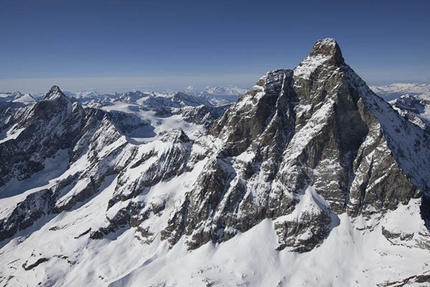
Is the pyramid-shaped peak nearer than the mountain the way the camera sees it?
No

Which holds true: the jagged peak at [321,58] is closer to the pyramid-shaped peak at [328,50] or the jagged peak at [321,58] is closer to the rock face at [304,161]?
the pyramid-shaped peak at [328,50]

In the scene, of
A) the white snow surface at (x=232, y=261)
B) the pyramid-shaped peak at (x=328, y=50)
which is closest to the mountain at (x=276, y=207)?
the white snow surface at (x=232, y=261)

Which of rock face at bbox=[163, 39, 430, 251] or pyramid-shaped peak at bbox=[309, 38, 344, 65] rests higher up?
pyramid-shaped peak at bbox=[309, 38, 344, 65]

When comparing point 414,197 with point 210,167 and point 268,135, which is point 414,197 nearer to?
point 268,135

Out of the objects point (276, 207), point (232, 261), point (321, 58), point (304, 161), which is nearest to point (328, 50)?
point (321, 58)

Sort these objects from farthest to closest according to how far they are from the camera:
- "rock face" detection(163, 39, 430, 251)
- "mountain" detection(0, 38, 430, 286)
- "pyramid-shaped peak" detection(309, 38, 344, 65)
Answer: "pyramid-shaped peak" detection(309, 38, 344, 65) < "rock face" detection(163, 39, 430, 251) < "mountain" detection(0, 38, 430, 286)

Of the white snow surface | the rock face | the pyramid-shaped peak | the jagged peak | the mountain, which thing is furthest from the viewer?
the jagged peak

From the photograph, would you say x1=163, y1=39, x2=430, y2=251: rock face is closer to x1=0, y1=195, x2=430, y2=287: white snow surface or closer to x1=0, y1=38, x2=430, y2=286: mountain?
x1=0, y1=38, x2=430, y2=286: mountain


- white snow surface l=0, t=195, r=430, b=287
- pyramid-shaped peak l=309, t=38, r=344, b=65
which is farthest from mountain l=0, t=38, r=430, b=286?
pyramid-shaped peak l=309, t=38, r=344, b=65
